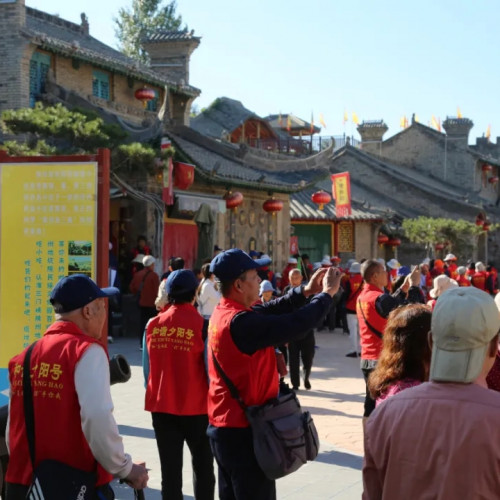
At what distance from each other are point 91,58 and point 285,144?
1891 cm

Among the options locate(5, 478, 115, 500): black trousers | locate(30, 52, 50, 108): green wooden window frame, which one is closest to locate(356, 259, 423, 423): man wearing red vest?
locate(5, 478, 115, 500): black trousers

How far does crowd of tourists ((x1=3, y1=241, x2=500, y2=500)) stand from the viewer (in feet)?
8.63

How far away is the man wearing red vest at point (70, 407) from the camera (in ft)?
11.8

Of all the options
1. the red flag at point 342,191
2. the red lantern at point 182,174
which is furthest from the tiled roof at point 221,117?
the red lantern at point 182,174

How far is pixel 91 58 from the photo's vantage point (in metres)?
21.7

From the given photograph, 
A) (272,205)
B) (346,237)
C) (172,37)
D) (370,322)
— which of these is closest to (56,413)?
(370,322)

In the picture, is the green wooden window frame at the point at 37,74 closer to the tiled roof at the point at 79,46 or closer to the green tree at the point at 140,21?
the tiled roof at the point at 79,46

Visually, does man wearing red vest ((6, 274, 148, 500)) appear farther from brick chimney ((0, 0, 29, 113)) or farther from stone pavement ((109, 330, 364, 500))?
brick chimney ((0, 0, 29, 113))

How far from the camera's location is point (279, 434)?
166 inches

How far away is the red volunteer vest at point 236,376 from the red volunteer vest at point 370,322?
10.7ft

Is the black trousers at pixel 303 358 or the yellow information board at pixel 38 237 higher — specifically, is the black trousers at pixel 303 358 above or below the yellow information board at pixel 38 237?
below

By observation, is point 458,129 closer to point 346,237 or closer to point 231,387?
point 346,237

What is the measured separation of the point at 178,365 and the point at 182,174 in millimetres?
13377

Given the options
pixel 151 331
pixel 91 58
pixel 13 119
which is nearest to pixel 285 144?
pixel 91 58
